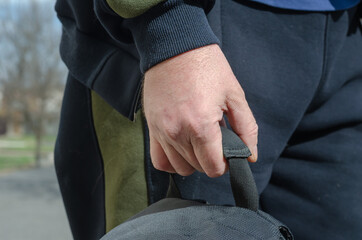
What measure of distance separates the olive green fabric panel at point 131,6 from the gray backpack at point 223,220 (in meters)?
0.24

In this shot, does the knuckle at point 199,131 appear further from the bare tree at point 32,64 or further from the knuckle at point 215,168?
the bare tree at point 32,64

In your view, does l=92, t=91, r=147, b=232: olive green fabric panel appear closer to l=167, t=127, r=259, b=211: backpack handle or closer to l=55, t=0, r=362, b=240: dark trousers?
l=55, t=0, r=362, b=240: dark trousers

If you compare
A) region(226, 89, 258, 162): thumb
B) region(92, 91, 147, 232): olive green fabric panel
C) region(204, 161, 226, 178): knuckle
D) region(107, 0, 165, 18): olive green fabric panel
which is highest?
region(107, 0, 165, 18): olive green fabric panel

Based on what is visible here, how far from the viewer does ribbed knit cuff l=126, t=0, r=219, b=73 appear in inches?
28.6

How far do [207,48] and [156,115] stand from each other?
140 millimetres

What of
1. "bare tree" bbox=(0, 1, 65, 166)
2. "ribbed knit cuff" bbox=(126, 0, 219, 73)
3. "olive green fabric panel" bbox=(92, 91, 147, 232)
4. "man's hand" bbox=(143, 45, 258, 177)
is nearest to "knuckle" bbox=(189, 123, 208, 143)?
"man's hand" bbox=(143, 45, 258, 177)

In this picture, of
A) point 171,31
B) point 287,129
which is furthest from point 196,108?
point 287,129

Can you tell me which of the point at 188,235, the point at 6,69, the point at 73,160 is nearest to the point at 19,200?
the point at 6,69

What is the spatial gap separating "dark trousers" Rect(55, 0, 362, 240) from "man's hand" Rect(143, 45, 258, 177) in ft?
0.45

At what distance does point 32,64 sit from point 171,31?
12170 millimetres

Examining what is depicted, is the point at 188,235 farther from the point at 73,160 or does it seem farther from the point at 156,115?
the point at 73,160

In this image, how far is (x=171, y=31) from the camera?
2.42 ft

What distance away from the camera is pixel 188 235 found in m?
0.61

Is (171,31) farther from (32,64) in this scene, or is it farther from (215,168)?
(32,64)
